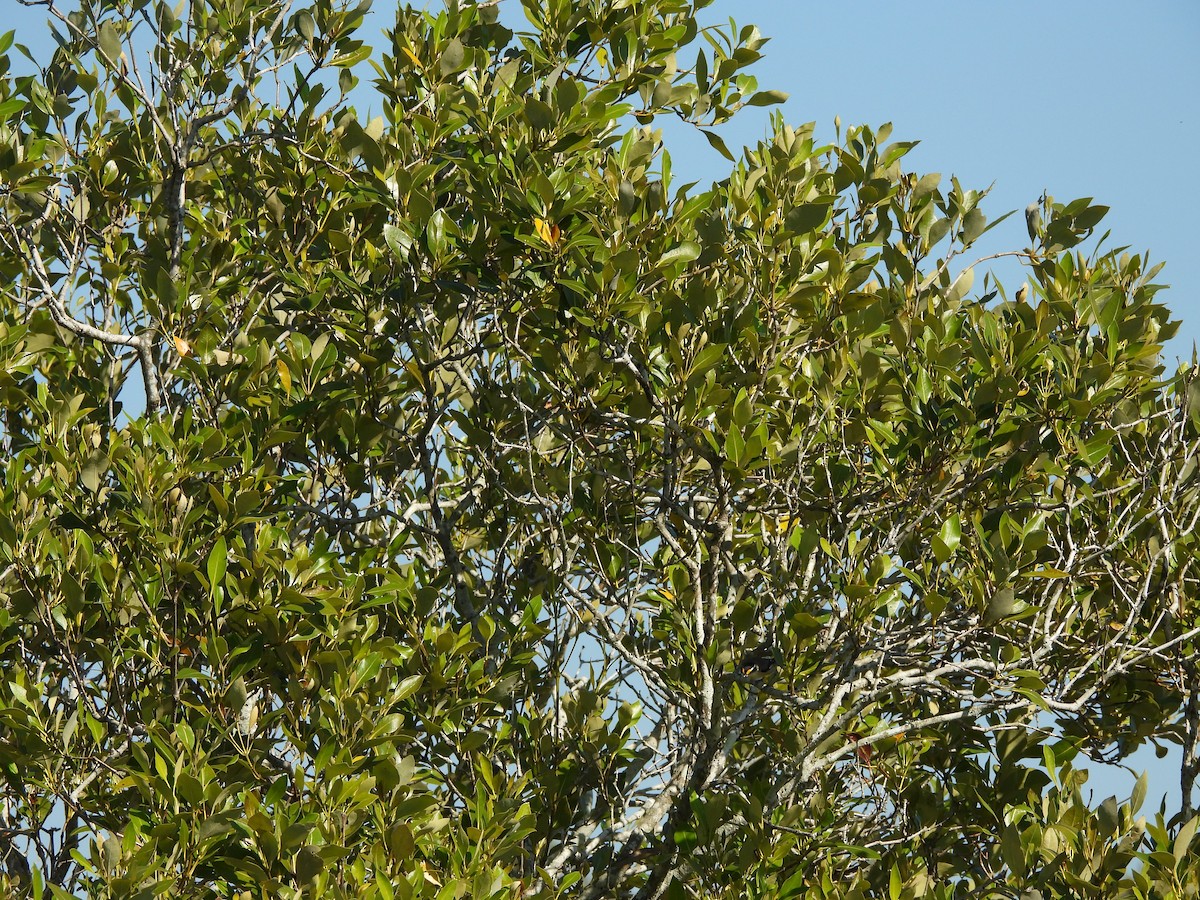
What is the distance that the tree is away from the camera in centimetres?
495

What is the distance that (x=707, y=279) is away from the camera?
585cm

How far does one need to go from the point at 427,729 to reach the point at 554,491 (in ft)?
4.59

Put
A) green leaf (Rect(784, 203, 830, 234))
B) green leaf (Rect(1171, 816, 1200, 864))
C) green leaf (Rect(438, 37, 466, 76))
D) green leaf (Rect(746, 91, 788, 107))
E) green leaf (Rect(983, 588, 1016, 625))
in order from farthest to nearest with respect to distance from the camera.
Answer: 1. green leaf (Rect(746, 91, 788, 107))
2. green leaf (Rect(438, 37, 466, 76))
3. green leaf (Rect(784, 203, 830, 234))
4. green leaf (Rect(983, 588, 1016, 625))
5. green leaf (Rect(1171, 816, 1200, 864))

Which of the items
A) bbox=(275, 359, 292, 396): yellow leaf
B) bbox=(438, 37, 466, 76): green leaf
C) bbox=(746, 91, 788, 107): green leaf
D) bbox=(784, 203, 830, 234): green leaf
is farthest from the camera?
bbox=(746, 91, 788, 107): green leaf

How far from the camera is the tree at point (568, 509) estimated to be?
495cm

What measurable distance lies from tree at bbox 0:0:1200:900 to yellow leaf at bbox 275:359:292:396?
0.03 meters

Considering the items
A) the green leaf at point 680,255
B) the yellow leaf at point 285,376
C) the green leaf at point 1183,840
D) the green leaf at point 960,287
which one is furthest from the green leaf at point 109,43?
the green leaf at point 1183,840

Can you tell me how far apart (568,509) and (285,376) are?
1596 mm

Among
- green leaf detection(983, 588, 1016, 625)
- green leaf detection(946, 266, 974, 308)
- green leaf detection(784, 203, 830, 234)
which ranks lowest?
green leaf detection(983, 588, 1016, 625)

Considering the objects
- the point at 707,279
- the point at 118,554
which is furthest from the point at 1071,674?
the point at 118,554

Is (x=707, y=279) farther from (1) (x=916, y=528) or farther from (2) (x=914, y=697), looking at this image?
(2) (x=914, y=697)

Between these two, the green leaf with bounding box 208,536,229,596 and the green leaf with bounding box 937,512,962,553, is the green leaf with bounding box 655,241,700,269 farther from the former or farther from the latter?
the green leaf with bounding box 208,536,229,596

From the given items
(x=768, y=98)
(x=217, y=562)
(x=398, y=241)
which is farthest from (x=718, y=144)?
(x=217, y=562)

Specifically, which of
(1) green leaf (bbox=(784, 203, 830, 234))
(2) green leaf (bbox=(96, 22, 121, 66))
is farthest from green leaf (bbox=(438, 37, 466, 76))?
(1) green leaf (bbox=(784, 203, 830, 234))
